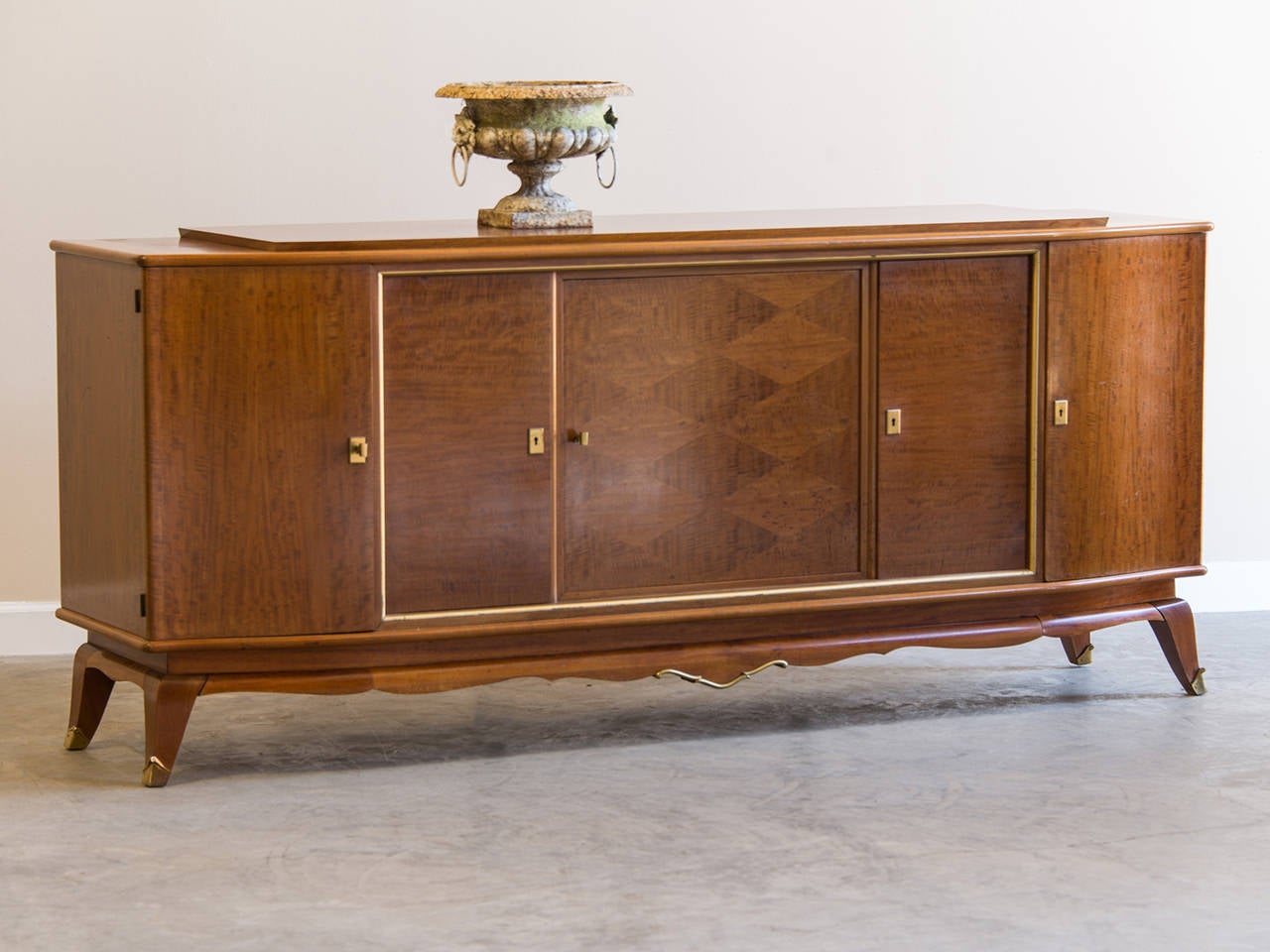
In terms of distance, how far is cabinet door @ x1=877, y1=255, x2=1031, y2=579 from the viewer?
3820 mm

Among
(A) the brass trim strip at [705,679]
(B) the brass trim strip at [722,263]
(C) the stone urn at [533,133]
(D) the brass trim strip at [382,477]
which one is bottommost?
(A) the brass trim strip at [705,679]

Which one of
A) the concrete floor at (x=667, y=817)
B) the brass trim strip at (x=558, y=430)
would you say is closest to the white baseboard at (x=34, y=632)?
the concrete floor at (x=667, y=817)

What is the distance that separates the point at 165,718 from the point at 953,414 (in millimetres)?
1629

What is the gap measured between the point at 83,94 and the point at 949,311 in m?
2.07

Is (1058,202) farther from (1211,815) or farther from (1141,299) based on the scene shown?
(1211,815)

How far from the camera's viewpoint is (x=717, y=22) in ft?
15.4

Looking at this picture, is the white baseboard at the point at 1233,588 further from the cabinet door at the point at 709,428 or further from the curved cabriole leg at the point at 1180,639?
the cabinet door at the point at 709,428

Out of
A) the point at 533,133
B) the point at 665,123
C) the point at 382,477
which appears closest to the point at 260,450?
the point at 382,477

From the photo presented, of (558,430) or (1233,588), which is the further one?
(1233,588)

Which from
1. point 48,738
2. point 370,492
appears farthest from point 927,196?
point 48,738

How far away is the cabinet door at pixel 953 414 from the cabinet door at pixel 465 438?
27.5 inches

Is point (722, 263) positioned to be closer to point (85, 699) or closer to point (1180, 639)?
point (1180, 639)

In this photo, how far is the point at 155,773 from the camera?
3.54 m

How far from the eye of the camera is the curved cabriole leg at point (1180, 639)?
13.6 feet
